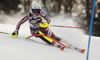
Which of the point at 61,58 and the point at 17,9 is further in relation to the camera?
the point at 17,9

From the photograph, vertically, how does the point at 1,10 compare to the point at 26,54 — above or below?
above

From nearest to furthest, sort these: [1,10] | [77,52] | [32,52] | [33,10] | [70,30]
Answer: [32,52]
[77,52]
[33,10]
[70,30]
[1,10]

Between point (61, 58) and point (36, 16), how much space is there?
56.4 inches

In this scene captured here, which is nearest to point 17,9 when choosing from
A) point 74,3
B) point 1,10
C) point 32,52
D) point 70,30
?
point 1,10

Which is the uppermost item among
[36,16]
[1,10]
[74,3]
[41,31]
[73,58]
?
[74,3]

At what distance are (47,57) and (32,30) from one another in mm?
1393

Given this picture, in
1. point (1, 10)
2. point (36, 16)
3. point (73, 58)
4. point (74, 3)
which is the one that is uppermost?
point (74, 3)

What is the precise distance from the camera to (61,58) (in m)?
2.79

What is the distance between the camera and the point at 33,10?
3.74 meters

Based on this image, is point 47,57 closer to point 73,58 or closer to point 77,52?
point 73,58

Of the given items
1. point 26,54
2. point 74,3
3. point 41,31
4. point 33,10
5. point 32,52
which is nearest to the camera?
point 26,54

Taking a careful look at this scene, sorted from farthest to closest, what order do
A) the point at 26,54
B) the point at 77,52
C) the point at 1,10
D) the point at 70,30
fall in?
the point at 1,10 → the point at 70,30 → the point at 77,52 → the point at 26,54

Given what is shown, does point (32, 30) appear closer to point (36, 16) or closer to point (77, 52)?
point (36, 16)

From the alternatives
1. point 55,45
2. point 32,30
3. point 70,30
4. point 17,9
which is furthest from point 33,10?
point 17,9
